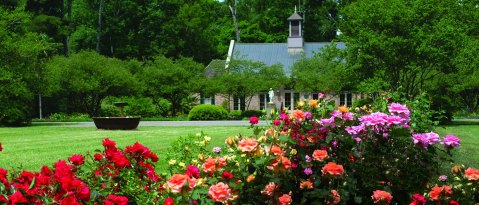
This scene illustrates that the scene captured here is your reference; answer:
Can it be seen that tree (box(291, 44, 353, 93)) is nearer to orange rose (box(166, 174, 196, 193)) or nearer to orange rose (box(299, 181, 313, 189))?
orange rose (box(299, 181, 313, 189))

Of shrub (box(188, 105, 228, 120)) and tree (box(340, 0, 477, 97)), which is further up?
tree (box(340, 0, 477, 97))

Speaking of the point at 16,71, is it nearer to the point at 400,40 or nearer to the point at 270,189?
the point at 400,40

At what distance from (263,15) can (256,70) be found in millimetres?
17015

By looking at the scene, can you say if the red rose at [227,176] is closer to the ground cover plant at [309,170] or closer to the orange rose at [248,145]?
the ground cover plant at [309,170]

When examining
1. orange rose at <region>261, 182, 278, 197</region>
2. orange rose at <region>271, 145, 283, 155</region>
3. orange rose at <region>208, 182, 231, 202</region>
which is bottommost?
orange rose at <region>261, 182, 278, 197</region>

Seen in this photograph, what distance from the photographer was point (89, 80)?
3394 centimetres

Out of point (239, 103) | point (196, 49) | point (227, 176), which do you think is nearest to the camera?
point (227, 176)

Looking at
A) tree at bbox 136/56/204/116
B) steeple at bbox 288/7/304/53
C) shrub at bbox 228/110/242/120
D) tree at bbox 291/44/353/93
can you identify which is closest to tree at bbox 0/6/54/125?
tree at bbox 136/56/204/116

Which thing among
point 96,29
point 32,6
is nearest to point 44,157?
point 32,6

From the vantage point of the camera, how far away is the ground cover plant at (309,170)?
3682 millimetres

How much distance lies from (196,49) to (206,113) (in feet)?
67.8

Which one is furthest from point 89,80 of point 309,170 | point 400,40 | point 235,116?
point 309,170

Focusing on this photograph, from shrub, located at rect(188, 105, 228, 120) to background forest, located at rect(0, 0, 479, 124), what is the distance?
4517 millimetres

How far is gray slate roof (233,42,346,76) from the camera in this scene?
4472 centimetres
